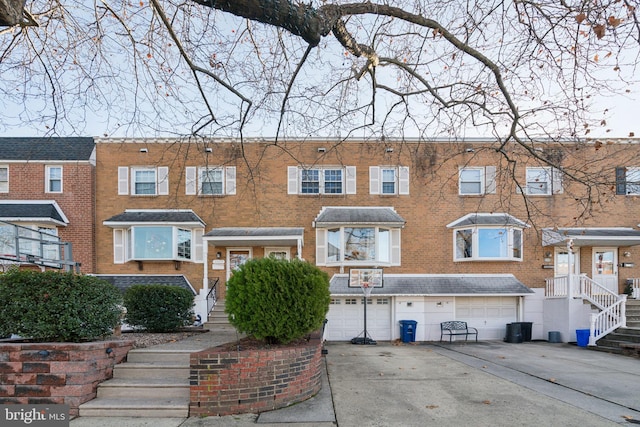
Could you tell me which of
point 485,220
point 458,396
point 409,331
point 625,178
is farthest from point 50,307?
point 485,220

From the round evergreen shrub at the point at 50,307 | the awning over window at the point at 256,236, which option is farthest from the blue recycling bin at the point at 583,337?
the round evergreen shrub at the point at 50,307

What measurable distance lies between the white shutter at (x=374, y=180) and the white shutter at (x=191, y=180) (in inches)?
293

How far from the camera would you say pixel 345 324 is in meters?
17.8

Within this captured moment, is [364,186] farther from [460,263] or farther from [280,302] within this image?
[280,302]

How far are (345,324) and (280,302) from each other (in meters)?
11.9

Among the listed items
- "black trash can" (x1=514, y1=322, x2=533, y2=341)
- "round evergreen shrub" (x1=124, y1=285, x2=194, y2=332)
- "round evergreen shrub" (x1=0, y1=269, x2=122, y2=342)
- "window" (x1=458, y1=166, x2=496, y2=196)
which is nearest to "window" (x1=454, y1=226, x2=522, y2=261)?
"window" (x1=458, y1=166, x2=496, y2=196)

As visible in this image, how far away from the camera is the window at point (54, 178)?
17406mm

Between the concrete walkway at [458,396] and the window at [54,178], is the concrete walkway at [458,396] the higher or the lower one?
the lower one

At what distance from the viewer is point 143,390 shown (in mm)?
5984

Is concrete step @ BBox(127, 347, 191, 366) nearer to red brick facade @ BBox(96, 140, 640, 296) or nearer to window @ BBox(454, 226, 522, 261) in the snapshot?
red brick facade @ BBox(96, 140, 640, 296)

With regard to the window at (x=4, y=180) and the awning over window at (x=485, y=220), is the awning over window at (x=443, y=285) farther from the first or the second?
the window at (x=4, y=180)

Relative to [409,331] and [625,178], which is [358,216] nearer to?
[409,331]

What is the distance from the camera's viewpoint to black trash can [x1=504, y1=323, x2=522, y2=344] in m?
16.8

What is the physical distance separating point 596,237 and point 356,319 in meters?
10.2
